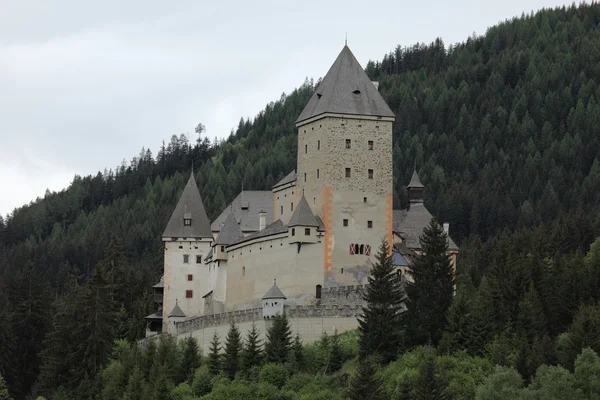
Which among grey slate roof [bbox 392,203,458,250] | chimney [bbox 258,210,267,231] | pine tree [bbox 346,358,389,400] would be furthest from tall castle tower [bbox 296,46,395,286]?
pine tree [bbox 346,358,389,400]

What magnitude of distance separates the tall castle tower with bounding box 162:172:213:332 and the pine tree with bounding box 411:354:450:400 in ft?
105

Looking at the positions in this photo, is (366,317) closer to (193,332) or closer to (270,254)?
(270,254)

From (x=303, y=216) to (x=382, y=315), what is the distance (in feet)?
34.7

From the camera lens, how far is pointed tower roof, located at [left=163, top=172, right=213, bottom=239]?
330ft

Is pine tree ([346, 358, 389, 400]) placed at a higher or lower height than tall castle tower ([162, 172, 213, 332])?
lower

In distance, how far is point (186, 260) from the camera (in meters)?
99.5

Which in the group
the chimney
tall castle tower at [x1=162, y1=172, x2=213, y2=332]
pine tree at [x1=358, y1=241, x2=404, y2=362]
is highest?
the chimney

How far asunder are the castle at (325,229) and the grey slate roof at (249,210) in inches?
410

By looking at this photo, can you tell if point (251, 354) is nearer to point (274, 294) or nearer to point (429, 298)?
point (274, 294)

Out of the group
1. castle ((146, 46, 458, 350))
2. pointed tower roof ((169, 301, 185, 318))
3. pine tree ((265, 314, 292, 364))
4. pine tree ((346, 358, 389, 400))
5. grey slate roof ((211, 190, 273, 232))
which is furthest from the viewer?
grey slate roof ((211, 190, 273, 232))

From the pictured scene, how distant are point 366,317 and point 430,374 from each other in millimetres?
10428

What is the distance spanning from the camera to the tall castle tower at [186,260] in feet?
321

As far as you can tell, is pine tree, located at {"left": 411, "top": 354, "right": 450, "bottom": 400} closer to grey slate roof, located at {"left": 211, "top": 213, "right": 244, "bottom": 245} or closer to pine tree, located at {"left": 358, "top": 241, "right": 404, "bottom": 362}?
pine tree, located at {"left": 358, "top": 241, "right": 404, "bottom": 362}

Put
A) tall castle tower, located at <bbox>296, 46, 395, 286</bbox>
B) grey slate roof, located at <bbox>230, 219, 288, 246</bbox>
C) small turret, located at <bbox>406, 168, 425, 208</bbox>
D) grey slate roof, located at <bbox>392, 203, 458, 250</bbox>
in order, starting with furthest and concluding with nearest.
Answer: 1. small turret, located at <bbox>406, 168, 425, 208</bbox>
2. grey slate roof, located at <bbox>392, 203, 458, 250</bbox>
3. grey slate roof, located at <bbox>230, 219, 288, 246</bbox>
4. tall castle tower, located at <bbox>296, 46, 395, 286</bbox>
